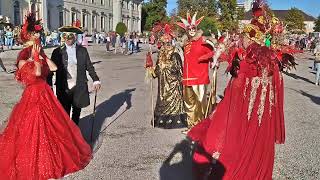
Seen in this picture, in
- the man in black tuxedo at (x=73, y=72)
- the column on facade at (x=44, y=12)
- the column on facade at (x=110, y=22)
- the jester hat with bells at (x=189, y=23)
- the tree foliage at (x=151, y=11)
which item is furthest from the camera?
the tree foliage at (x=151, y=11)

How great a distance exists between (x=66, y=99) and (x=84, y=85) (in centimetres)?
36

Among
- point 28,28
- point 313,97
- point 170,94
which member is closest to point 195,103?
point 170,94

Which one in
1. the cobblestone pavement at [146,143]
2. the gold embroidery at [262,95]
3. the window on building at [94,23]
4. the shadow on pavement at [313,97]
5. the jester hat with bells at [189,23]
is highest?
the window on building at [94,23]

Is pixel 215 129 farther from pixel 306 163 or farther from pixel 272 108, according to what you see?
pixel 306 163

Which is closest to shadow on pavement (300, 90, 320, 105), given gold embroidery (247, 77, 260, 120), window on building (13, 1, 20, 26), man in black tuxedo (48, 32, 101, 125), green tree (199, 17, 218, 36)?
green tree (199, 17, 218, 36)

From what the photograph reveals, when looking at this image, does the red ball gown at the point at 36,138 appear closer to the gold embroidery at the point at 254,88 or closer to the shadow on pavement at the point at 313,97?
the gold embroidery at the point at 254,88

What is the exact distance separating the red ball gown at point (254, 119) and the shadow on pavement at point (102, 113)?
272cm

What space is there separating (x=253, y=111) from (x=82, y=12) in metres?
73.8

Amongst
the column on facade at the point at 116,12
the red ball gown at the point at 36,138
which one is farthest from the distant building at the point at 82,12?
the red ball gown at the point at 36,138

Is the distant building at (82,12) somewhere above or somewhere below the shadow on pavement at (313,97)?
above

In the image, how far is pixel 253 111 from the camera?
4.82 metres

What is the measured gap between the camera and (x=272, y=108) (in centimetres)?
487

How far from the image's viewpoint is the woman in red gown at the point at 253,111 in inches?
188

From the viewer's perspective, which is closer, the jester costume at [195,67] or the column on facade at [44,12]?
the jester costume at [195,67]
